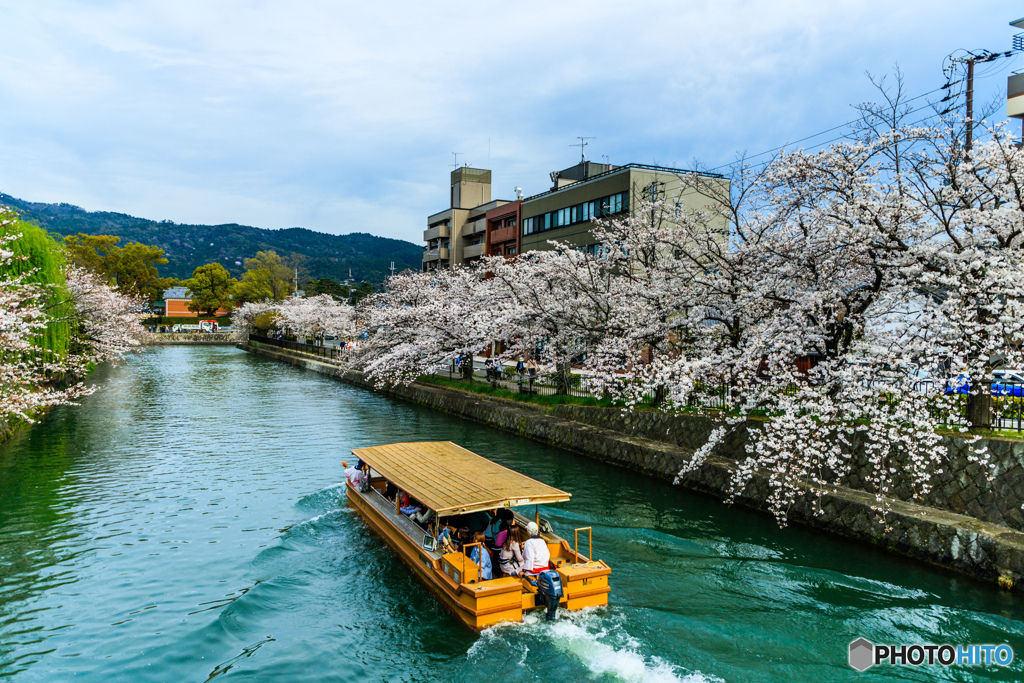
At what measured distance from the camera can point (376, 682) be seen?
343 inches

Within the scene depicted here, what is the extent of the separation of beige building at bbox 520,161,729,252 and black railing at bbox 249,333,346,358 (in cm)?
2022

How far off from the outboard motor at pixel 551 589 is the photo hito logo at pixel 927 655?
4.57 meters

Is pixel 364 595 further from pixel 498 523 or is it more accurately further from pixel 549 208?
pixel 549 208

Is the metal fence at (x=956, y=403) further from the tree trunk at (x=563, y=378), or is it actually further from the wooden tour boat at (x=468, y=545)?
the tree trunk at (x=563, y=378)

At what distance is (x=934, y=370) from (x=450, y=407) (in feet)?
79.4

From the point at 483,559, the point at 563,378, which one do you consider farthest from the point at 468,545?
the point at 563,378

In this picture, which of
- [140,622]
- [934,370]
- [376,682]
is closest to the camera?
[376,682]

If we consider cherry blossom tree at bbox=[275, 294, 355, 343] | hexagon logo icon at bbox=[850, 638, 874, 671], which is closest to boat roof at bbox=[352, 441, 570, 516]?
hexagon logo icon at bbox=[850, 638, 874, 671]

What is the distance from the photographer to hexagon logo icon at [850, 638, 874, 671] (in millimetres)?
8945

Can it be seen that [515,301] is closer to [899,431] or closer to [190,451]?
[190,451]

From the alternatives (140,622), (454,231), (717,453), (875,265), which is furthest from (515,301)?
(454,231)

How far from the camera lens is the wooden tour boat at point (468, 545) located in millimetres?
9945

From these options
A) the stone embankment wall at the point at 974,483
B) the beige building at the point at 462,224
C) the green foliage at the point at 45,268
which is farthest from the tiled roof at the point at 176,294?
the stone embankment wall at the point at 974,483

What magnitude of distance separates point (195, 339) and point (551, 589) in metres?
98.3
